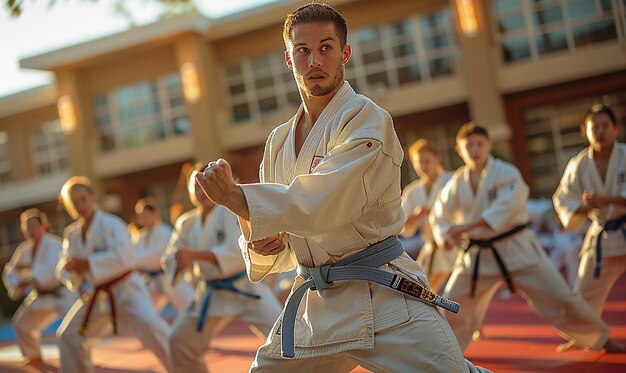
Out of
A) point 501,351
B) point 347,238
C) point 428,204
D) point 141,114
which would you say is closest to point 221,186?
point 347,238

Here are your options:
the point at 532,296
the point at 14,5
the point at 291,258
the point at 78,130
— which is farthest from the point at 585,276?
the point at 78,130

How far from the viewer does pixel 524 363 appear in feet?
18.4

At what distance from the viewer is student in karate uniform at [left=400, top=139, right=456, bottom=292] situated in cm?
722

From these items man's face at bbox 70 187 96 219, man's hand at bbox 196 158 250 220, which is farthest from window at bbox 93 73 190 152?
man's hand at bbox 196 158 250 220

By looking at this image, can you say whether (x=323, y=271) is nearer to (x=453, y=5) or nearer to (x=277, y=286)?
(x=277, y=286)

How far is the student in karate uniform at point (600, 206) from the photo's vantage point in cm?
550

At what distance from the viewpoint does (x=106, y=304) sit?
5973 mm

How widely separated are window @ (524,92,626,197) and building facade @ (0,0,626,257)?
0.03m

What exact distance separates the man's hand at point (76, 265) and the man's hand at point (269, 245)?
3517mm

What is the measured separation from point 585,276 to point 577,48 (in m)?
12.9

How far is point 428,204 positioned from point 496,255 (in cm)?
224

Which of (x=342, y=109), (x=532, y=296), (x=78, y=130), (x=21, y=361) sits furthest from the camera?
(x=78, y=130)

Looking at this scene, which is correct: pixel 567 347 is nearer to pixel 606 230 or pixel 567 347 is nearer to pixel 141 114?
pixel 606 230

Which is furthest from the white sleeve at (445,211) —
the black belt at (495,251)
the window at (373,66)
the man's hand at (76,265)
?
the window at (373,66)
